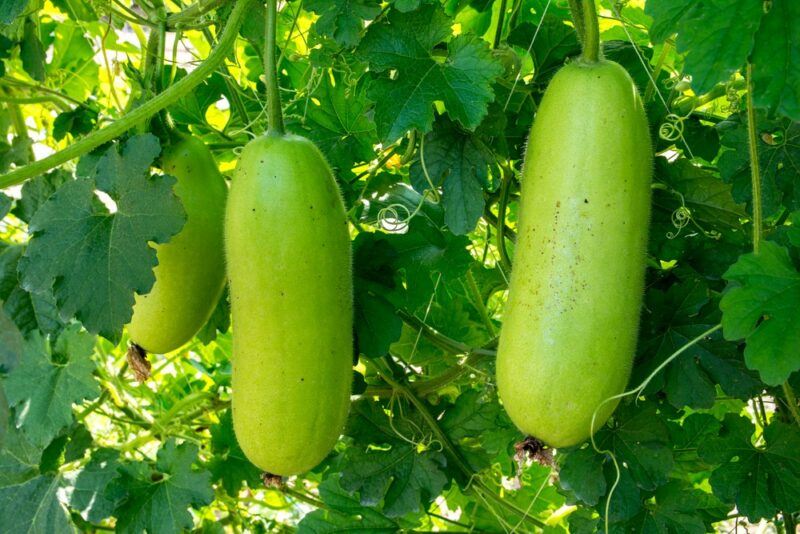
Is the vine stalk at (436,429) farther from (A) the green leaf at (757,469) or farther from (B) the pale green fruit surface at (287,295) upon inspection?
(B) the pale green fruit surface at (287,295)

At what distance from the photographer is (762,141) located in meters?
1.33

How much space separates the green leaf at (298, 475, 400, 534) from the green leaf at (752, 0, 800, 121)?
98 centimetres

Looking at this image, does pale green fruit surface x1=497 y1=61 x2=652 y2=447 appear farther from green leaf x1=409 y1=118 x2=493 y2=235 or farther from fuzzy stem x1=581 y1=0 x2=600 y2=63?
green leaf x1=409 y1=118 x2=493 y2=235

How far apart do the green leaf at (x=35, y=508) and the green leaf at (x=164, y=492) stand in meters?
0.11

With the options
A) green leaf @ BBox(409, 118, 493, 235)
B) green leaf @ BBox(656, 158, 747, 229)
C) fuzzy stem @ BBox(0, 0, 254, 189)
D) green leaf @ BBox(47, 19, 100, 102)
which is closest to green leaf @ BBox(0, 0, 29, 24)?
fuzzy stem @ BBox(0, 0, 254, 189)

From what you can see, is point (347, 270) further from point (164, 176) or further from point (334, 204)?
point (164, 176)

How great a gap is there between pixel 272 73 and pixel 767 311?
600mm

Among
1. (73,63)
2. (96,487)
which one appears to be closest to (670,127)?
(96,487)

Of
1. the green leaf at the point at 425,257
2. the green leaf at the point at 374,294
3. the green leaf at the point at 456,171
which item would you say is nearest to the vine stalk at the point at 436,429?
the green leaf at the point at 425,257

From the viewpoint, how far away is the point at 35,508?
1579 mm

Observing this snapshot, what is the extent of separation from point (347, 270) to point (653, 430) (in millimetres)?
514

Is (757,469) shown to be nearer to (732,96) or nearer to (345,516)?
(732,96)

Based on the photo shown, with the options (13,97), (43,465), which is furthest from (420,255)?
(13,97)

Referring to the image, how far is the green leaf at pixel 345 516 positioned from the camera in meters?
1.60
